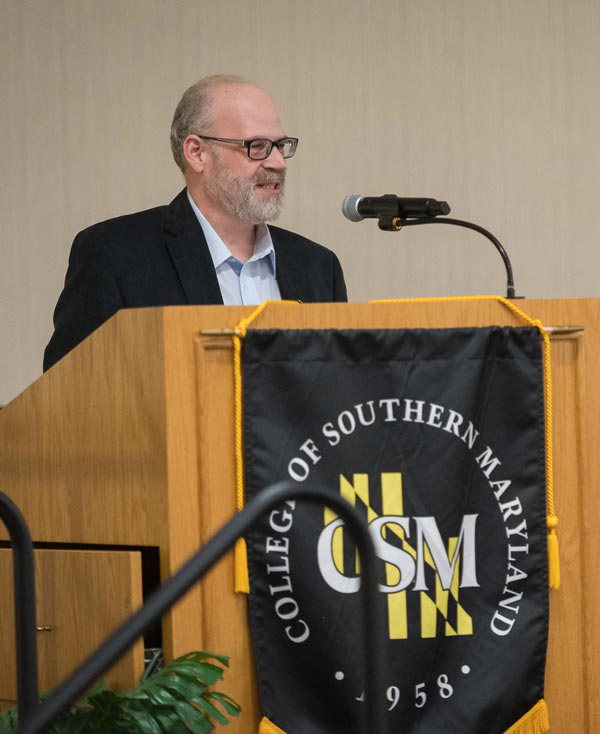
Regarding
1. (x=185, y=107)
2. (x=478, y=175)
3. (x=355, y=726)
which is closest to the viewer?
(x=355, y=726)

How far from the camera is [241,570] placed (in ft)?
6.73

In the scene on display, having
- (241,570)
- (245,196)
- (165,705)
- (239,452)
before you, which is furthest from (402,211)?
(165,705)

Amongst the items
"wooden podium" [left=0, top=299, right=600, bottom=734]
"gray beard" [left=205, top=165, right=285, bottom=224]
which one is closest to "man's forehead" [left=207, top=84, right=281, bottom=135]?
"gray beard" [left=205, top=165, right=285, bottom=224]

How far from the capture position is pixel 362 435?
2.09 m

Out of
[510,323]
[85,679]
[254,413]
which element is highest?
[510,323]

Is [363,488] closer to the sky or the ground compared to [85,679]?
closer to the sky

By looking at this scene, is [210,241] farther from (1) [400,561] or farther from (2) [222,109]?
(1) [400,561]

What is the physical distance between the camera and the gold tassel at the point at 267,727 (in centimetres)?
204

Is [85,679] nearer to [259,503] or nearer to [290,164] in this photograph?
[259,503]

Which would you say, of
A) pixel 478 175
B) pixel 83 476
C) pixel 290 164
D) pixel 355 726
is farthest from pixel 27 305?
pixel 355 726

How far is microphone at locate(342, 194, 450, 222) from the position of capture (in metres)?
2.62

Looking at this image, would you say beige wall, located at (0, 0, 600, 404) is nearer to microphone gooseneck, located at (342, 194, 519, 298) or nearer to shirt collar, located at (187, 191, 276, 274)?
shirt collar, located at (187, 191, 276, 274)

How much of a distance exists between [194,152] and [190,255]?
0.37 meters

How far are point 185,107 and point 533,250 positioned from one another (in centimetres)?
194
